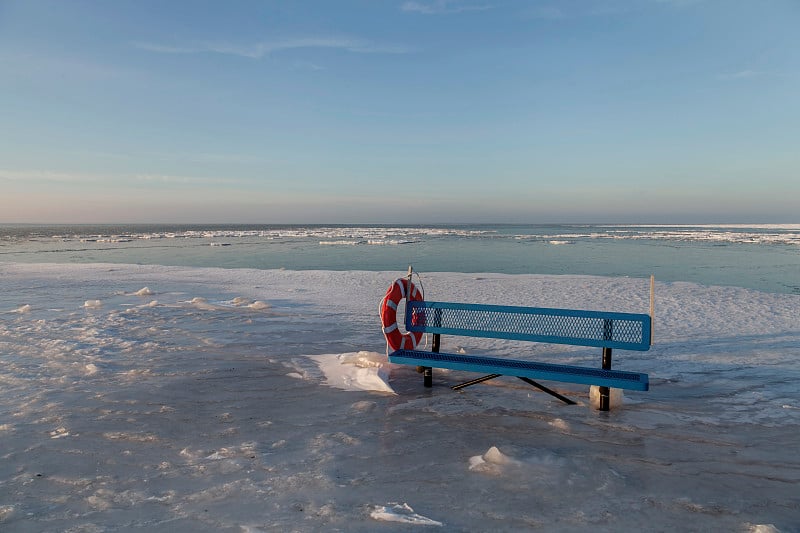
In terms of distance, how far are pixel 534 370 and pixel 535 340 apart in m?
0.46

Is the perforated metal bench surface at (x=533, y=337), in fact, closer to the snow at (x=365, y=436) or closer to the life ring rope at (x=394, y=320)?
the life ring rope at (x=394, y=320)

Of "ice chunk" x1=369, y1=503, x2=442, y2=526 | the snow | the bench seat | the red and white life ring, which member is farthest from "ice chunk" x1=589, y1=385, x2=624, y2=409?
"ice chunk" x1=369, y1=503, x2=442, y2=526

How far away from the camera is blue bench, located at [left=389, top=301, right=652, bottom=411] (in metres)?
5.48

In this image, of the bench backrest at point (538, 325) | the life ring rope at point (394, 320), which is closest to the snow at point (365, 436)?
the life ring rope at point (394, 320)

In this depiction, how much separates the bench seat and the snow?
1.33 ft

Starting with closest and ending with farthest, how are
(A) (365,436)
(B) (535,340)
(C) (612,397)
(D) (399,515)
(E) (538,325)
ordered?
(D) (399,515)
(A) (365,436)
(C) (612,397)
(B) (535,340)
(E) (538,325)

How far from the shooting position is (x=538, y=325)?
6586 mm

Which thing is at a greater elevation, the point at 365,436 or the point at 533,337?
the point at 533,337

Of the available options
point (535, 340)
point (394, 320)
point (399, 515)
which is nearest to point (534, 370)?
point (535, 340)

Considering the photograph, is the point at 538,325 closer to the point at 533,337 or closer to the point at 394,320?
the point at 533,337

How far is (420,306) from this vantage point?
6816mm

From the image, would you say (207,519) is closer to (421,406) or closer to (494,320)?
(421,406)

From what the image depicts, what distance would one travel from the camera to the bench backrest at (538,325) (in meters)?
5.73

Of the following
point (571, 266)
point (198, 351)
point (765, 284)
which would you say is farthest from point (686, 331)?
point (571, 266)
